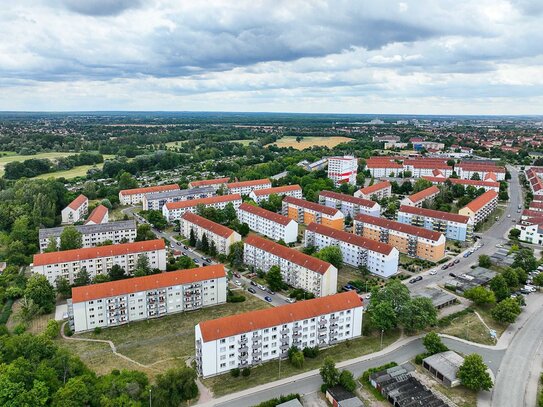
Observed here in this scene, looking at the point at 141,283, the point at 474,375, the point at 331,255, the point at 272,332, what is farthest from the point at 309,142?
the point at 474,375

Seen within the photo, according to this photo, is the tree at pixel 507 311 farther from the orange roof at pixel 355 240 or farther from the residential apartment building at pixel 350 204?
the residential apartment building at pixel 350 204

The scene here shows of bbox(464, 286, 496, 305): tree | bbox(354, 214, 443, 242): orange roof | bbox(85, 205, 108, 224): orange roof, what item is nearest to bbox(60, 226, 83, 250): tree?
bbox(85, 205, 108, 224): orange roof

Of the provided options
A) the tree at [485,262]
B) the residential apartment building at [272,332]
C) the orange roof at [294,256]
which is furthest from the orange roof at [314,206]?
the residential apartment building at [272,332]

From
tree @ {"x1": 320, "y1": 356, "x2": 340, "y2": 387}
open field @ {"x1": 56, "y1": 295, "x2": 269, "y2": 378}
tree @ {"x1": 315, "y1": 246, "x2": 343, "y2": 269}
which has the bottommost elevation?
open field @ {"x1": 56, "y1": 295, "x2": 269, "y2": 378}

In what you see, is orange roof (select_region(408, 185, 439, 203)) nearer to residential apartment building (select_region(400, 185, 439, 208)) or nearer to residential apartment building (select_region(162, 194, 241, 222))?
residential apartment building (select_region(400, 185, 439, 208))

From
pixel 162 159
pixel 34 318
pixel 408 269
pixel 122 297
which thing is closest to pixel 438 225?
pixel 408 269

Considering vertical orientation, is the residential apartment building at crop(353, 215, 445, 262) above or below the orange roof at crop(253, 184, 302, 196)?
below

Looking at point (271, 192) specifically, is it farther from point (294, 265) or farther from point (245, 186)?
point (294, 265)
